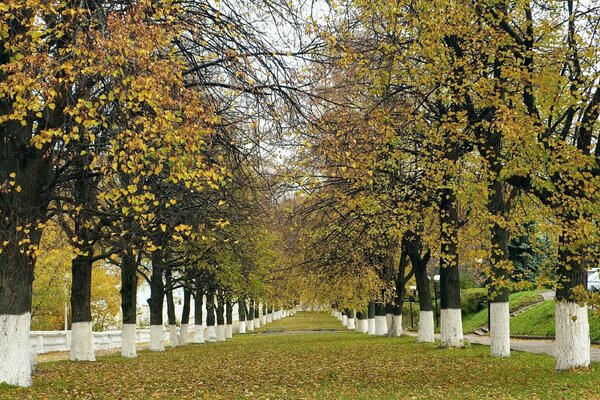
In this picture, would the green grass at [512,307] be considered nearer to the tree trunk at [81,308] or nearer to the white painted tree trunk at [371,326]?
the white painted tree trunk at [371,326]

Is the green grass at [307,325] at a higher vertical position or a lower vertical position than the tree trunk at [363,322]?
lower

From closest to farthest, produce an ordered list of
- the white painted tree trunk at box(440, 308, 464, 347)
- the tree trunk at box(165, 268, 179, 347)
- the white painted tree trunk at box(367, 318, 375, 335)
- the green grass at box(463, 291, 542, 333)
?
the white painted tree trunk at box(440, 308, 464, 347) → the tree trunk at box(165, 268, 179, 347) → the green grass at box(463, 291, 542, 333) → the white painted tree trunk at box(367, 318, 375, 335)

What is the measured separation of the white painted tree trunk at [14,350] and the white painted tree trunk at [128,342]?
12.5 m

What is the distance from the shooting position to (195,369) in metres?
17.8

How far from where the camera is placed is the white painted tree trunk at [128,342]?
23969mm

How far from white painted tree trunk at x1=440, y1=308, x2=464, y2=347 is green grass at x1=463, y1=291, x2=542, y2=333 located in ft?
58.0

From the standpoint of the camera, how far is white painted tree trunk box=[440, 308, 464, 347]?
21.3 m

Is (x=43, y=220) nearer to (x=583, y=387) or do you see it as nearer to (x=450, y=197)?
(x=583, y=387)

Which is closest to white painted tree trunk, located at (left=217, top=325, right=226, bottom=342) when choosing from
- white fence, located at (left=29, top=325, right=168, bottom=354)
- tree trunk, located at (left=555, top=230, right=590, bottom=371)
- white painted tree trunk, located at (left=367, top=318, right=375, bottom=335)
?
white fence, located at (left=29, top=325, right=168, bottom=354)

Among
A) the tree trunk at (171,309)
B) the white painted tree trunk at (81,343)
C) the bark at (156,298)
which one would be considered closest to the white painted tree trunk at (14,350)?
the white painted tree trunk at (81,343)

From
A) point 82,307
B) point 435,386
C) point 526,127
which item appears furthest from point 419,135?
point 82,307

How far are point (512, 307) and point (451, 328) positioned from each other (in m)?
19.8

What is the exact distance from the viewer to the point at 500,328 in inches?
722

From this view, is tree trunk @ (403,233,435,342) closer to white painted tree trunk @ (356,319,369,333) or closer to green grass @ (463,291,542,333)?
green grass @ (463,291,542,333)
